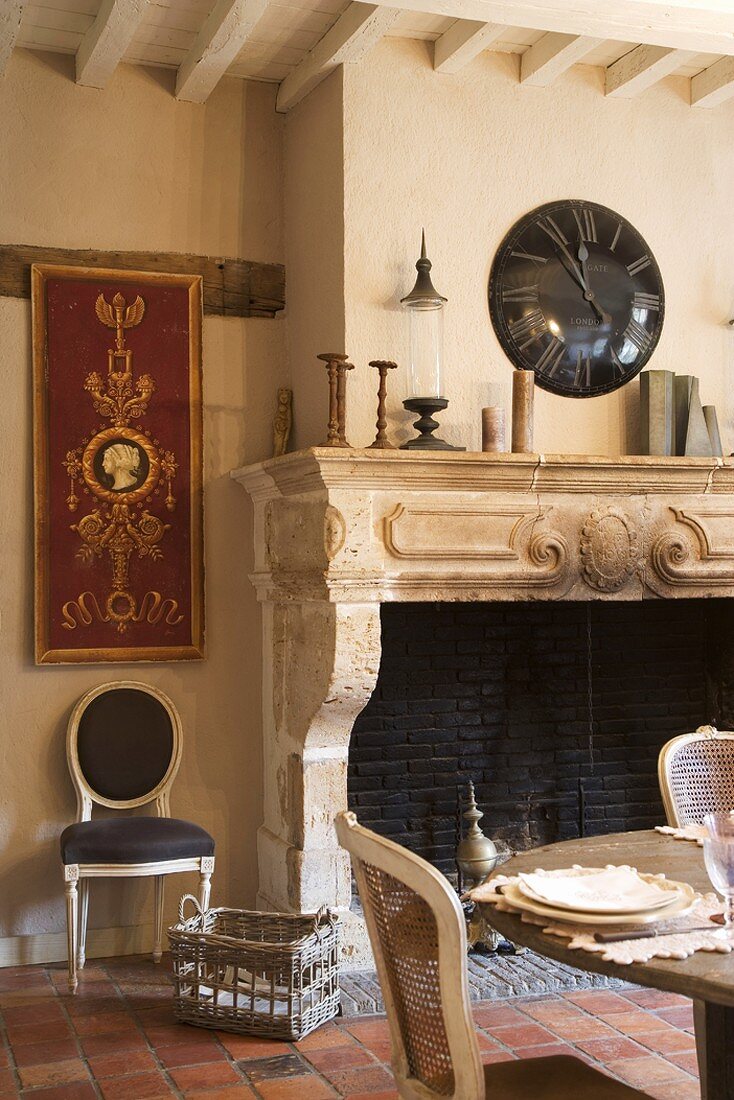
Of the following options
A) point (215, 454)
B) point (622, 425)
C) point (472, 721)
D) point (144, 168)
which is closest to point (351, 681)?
point (472, 721)

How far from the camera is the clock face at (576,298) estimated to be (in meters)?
4.15

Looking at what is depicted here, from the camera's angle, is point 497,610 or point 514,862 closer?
point 514,862

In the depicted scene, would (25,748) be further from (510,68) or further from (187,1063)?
(510,68)

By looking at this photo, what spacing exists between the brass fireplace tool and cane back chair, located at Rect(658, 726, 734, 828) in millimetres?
1392

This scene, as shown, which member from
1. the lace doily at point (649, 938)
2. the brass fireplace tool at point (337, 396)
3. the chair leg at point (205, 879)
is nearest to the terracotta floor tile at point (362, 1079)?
the chair leg at point (205, 879)

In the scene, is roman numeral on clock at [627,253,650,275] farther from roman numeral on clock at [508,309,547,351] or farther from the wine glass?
the wine glass

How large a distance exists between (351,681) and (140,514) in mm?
1035

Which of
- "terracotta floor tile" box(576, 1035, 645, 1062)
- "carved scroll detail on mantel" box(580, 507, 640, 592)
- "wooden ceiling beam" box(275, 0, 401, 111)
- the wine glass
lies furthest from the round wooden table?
"wooden ceiling beam" box(275, 0, 401, 111)

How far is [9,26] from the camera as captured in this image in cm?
372

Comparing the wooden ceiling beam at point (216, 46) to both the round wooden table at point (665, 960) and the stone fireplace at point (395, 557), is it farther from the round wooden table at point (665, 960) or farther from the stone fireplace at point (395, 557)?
the round wooden table at point (665, 960)

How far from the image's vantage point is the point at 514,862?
240cm

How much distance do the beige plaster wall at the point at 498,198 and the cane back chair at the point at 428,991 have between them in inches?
86.4

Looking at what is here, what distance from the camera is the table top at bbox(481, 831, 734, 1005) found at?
1807 millimetres

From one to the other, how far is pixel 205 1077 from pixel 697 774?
57.7 inches
